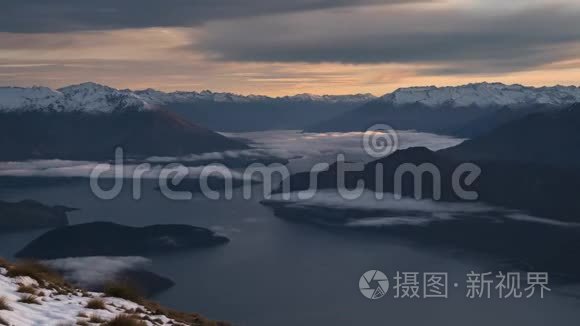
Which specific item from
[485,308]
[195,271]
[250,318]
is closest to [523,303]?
[485,308]

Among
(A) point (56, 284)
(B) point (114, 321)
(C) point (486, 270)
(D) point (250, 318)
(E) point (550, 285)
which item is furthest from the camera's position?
(C) point (486, 270)

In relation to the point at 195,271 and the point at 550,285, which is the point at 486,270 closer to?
the point at 550,285

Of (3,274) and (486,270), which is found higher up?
(3,274)

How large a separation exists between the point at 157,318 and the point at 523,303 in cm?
15517

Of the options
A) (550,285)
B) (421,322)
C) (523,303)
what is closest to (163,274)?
(421,322)

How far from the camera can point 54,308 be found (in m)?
20.4

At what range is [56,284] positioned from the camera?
24.8m

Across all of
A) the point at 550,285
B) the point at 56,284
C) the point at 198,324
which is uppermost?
the point at 56,284

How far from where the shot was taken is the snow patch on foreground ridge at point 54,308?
18.2 m

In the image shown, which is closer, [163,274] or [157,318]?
[157,318]

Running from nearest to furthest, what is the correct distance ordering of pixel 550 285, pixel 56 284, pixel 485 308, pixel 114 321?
pixel 114 321
pixel 56 284
pixel 485 308
pixel 550 285

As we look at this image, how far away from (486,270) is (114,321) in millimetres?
193097

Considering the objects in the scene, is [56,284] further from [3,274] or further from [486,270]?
[486,270]

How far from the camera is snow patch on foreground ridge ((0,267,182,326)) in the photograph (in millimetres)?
18250
